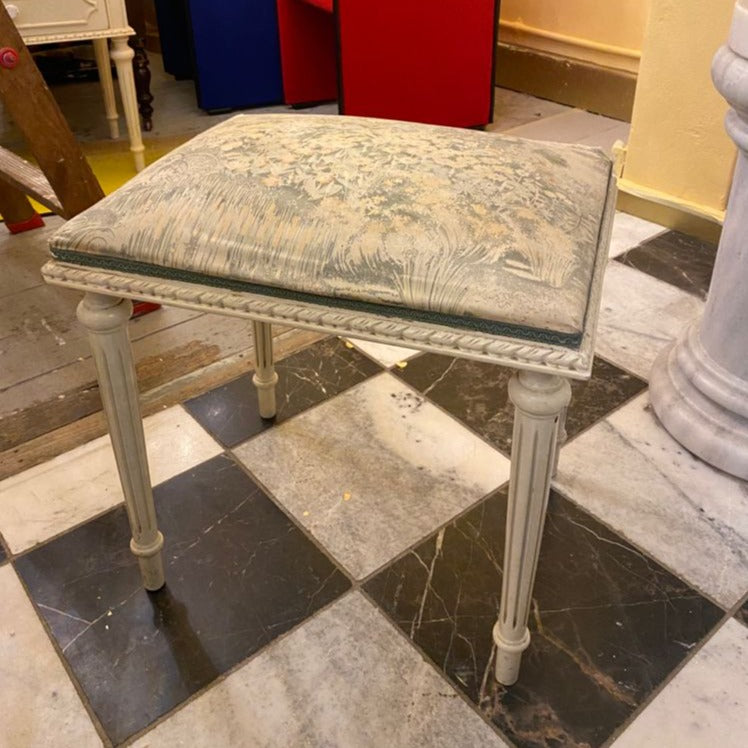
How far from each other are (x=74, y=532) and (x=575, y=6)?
2362mm

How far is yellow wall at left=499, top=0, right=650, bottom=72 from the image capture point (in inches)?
98.0

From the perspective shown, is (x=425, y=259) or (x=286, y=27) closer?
(x=425, y=259)

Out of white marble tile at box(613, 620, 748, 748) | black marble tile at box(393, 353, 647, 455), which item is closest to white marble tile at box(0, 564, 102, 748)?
white marble tile at box(613, 620, 748, 748)

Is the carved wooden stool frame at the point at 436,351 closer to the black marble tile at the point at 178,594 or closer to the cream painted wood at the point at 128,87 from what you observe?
the black marble tile at the point at 178,594

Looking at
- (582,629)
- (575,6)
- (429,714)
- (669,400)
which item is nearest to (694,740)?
(582,629)

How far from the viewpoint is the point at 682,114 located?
179 cm

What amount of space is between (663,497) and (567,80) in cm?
201

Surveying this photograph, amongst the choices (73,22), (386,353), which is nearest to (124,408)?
(386,353)

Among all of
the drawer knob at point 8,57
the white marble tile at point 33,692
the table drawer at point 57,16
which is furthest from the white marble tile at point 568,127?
the white marble tile at point 33,692

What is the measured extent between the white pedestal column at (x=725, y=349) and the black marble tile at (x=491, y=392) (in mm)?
102

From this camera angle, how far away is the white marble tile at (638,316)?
1.48 m

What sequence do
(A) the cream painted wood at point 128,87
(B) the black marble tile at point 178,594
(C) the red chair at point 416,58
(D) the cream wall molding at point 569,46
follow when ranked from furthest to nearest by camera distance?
(D) the cream wall molding at point 569,46
(C) the red chair at point 416,58
(A) the cream painted wood at point 128,87
(B) the black marble tile at point 178,594

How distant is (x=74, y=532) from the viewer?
3.67 feet

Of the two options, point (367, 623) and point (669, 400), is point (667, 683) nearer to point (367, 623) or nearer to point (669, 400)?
point (367, 623)
